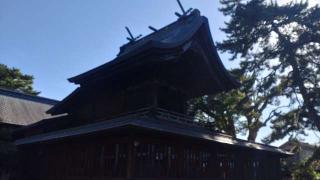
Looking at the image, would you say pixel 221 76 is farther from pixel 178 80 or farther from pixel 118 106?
pixel 118 106

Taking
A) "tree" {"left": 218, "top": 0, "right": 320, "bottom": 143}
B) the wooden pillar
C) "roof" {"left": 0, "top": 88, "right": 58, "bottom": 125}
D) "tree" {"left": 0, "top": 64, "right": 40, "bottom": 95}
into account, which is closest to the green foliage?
"tree" {"left": 218, "top": 0, "right": 320, "bottom": 143}

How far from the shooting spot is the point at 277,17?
794 inches

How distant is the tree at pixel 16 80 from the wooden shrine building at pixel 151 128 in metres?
25.5

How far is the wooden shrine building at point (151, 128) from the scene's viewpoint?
10070mm

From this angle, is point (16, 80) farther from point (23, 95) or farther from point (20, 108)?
point (20, 108)

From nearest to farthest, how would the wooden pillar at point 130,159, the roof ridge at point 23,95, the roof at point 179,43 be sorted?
the wooden pillar at point 130,159 < the roof at point 179,43 < the roof ridge at point 23,95

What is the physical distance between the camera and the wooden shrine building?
10.1 meters

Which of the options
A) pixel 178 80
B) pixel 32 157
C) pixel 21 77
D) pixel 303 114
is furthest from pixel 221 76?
pixel 21 77

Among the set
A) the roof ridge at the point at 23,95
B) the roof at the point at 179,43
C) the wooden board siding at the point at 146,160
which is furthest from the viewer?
the roof ridge at the point at 23,95

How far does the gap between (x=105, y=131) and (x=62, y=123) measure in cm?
850

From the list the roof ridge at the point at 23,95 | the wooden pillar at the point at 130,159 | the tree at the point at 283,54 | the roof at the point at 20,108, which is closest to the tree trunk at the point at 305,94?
the tree at the point at 283,54

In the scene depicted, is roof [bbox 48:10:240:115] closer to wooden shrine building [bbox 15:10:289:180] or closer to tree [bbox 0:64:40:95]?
wooden shrine building [bbox 15:10:289:180]

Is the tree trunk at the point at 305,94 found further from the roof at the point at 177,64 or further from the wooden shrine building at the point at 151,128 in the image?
the roof at the point at 177,64

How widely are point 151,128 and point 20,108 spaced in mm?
18022
